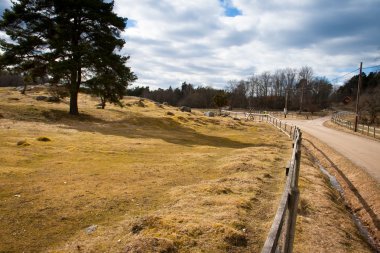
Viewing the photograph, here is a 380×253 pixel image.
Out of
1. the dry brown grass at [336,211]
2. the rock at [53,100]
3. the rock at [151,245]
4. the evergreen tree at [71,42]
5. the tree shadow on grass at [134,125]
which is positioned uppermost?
the evergreen tree at [71,42]

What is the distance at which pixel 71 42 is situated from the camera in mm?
33188

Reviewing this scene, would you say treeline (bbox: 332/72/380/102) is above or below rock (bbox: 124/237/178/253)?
above

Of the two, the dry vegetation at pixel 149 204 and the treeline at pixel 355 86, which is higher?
the treeline at pixel 355 86

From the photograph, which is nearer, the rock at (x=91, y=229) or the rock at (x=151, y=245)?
the rock at (x=151, y=245)

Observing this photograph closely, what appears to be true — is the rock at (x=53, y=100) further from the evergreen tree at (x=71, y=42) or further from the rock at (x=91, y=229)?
the rock at (x=91, y=229)

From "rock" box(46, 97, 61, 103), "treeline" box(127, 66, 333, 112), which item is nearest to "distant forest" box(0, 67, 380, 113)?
"treeline" box(127, 66, 333, 112)

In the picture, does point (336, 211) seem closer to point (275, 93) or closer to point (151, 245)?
point (151, 245)

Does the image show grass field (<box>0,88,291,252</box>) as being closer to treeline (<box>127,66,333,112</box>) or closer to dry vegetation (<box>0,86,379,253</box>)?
dry vegetation (<box>0,86,379,253</box>)

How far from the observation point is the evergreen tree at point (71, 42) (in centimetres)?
3086

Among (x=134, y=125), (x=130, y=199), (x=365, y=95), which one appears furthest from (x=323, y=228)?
(x=365, y=95)

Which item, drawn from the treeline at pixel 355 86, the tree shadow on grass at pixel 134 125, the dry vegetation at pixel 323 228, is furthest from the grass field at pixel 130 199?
the treeline at pixel 355 86

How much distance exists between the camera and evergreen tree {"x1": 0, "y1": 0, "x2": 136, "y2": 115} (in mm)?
30859

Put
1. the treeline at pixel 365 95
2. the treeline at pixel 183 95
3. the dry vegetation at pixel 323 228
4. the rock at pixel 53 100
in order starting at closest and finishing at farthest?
the dry vegetation at pixel 323 228, the rock at pixel 53 100, the treeline at pixel 365 95, the treeline at pixel 183 95

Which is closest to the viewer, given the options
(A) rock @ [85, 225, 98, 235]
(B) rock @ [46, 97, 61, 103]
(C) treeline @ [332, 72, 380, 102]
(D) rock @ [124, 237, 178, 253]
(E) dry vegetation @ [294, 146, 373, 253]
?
(D) rock @ [124, 237, 178, 253]
